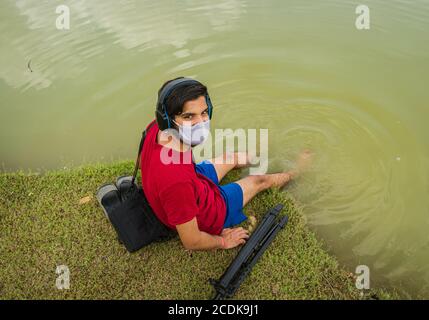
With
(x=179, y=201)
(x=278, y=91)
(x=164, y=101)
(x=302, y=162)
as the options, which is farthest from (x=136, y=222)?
(x=278, y=91)

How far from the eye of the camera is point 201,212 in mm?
3250

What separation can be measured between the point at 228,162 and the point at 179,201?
171 cm

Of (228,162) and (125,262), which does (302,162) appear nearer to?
(228,162)

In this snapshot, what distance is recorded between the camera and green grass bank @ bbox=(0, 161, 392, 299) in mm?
3510

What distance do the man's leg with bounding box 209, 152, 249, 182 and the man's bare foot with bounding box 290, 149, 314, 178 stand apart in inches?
22.4

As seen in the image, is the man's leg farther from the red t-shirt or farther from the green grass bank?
the red t-shirt

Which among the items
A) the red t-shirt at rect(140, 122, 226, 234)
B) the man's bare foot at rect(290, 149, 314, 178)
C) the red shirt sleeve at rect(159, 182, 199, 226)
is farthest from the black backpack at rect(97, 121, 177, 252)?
the man's bare foot at rect(290, 149, 314, 178)

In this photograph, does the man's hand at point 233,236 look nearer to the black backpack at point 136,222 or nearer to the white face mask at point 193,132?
the black backpack at point 136,222

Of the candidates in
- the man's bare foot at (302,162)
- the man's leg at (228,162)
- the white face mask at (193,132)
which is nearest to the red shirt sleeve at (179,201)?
the white face mask at (193,132)

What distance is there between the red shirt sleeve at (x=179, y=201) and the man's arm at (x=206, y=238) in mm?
87

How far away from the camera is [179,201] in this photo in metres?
2.80
